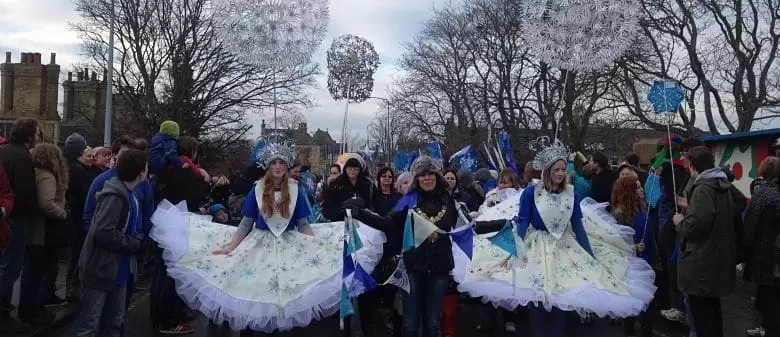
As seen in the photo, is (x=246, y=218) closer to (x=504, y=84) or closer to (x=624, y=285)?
(x=624, y=285)

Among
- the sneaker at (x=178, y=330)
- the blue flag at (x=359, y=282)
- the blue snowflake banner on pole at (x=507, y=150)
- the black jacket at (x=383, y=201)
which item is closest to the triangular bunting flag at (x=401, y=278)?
the blue flag at (x=359, y=282)

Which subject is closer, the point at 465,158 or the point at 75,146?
the point at 75,146

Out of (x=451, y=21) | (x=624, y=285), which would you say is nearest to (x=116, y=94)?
(x=451, y=21)

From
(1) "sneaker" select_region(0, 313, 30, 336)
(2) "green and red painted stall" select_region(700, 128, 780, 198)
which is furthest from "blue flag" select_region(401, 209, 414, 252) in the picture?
(2) "green and red painted stall" select_region(700, 128, 780, 198)

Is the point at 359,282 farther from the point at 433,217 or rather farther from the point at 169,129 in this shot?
the point at 169,129

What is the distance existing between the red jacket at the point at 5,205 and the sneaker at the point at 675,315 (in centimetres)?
708

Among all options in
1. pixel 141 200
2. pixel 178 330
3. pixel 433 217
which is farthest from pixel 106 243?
pixel 433 217

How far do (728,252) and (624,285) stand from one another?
Answer: 3.01 ft

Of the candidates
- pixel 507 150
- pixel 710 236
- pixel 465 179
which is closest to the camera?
pixel 710 236

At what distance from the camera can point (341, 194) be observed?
25.3ft

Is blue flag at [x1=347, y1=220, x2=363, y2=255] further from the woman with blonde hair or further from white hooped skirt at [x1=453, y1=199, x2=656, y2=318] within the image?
the woman with blonde hair

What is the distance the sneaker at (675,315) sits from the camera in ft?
25.1

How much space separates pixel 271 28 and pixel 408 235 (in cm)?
398

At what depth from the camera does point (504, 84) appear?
105 feet
